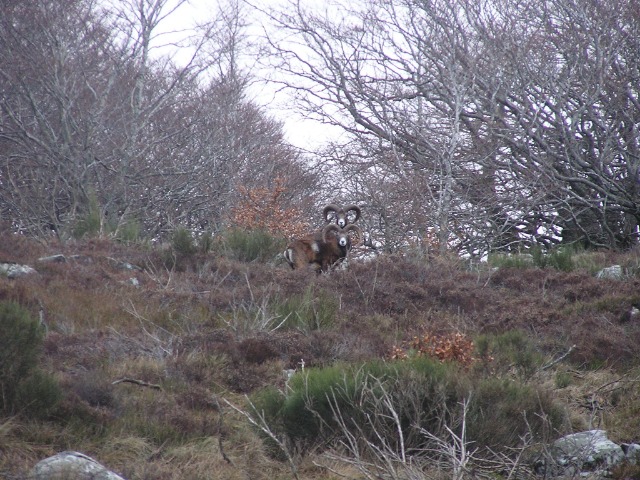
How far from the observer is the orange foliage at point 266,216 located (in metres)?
15.4

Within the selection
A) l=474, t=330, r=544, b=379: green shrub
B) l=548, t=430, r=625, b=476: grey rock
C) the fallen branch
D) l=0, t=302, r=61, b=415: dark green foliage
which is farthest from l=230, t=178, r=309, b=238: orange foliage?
l=548, t=430, r=625, b=476: grey rock

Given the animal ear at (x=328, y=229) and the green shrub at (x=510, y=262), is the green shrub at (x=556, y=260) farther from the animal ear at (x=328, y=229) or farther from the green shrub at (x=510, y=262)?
the animal ear at (x=328, y=229)

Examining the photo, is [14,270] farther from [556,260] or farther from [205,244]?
[556,260]

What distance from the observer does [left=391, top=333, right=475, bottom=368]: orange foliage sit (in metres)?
7.10

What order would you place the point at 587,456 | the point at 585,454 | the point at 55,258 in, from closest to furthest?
the point at 585,454 → the point at 587,456 → the point at 55,258

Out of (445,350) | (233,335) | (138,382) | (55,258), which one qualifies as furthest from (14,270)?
(445,350)

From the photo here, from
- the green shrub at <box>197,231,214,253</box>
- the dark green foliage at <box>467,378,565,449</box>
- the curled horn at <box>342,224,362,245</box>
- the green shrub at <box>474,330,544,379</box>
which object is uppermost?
the curled horn at <box>342,224,362,245</box>

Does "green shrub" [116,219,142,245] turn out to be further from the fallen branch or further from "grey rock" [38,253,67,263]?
the fallen branch

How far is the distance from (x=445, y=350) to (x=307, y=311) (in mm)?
1992

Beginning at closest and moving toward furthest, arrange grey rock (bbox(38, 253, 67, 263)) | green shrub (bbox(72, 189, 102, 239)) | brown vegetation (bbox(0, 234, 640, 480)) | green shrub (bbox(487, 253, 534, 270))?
brown vegetation (bbox(0, 234, 640, 480))
grey rock (bbox(38, 253, 67, 263))
green shrub (bbox(487, 253, 534, 270))
green shrub (bbox(72, 189, 102, 239))

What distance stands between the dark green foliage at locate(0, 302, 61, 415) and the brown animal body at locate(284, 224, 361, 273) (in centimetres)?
620

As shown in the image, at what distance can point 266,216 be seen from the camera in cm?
1630

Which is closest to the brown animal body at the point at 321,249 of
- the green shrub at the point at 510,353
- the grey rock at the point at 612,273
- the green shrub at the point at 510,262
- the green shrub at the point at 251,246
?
the green shrub at the point at 251,246

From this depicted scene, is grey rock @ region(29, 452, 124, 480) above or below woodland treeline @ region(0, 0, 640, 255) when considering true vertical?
below
